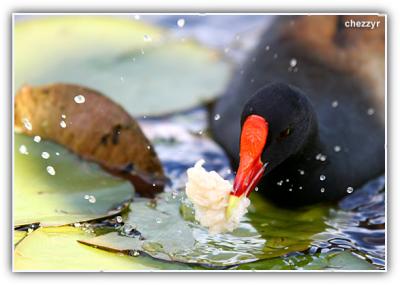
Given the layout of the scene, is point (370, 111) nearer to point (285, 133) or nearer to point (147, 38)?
point (285, 133)

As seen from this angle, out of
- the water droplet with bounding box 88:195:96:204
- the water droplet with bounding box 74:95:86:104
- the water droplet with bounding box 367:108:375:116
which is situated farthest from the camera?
the water droplet with bounding box 367:108:375:116

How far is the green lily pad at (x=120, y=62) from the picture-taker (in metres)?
4.11

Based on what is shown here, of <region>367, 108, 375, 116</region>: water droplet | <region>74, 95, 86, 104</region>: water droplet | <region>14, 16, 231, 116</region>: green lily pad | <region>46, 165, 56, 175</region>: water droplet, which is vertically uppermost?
<region>14, 16, 231, 116</region>: green lily pad

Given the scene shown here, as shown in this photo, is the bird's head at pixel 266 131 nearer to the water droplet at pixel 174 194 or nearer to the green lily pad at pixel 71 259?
the green lily pad at pixel 71 259

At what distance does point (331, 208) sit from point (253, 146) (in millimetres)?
705

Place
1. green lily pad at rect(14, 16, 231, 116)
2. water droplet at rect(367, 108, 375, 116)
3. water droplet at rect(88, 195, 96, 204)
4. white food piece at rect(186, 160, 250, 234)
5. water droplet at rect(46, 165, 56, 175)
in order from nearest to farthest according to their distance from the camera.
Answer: white food piece at rect(186, 160, 250, 234), water droplet at rect(88, 195, 96, 204), water droplet at rect(46, 165, 56, 175), water droplet at rect(367, 108, 375, 116), green lily pad at rect(14, 16, 231, 116)

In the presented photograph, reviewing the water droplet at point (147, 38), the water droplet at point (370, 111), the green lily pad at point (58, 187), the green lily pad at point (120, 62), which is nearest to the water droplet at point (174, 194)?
the green lily pad at point (58, 187)

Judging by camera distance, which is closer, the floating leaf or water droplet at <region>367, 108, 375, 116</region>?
the floating leaf

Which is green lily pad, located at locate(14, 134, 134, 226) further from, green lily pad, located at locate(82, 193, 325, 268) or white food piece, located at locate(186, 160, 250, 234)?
white food piece, located at locate(186, 160, 250, 234)

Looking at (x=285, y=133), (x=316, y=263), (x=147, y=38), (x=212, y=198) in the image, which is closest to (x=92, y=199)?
(x=212, y=198)

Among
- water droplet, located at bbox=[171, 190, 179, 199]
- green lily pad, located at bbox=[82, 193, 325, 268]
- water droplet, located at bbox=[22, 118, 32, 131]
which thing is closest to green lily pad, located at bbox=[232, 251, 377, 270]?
green lily pad, located at bbox=[82, 193, 325, 268]

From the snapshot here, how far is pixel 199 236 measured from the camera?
2.88 m

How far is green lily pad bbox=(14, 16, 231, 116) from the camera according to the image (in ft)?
13.5

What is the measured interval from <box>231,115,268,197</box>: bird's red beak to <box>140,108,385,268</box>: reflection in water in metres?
0.28
